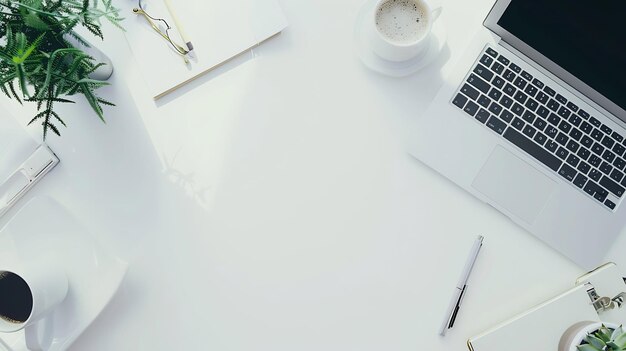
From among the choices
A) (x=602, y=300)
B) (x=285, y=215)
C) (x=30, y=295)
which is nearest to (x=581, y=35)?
(x=602, y=300)

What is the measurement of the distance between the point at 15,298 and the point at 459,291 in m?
0.66

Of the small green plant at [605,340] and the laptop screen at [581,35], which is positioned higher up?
the laptop screen at [581,35]

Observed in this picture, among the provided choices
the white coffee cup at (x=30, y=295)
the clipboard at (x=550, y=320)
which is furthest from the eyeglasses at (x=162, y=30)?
the clipboard at (x=550, y=320)

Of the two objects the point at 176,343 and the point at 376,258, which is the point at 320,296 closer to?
the point at 376,258

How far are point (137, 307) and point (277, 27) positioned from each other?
0.51 metres

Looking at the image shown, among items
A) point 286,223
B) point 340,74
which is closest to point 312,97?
point 340,74

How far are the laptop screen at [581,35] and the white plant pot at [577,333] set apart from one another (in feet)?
1.10

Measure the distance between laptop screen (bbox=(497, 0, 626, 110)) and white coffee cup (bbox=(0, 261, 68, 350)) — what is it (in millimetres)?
781

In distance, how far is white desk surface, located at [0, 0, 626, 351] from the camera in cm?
85

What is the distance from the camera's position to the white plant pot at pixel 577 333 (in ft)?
2.48

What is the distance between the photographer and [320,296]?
86 cm

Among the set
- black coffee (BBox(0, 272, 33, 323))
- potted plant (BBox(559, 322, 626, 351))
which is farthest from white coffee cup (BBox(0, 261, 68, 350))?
potted plant (BBox(559, 322, 626, 351))

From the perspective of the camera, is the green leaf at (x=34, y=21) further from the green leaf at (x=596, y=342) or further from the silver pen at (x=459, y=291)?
the green leaf at (x=596, y=342)

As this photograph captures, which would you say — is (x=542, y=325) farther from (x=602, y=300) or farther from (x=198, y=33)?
(x=198, y=33)
